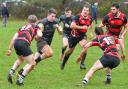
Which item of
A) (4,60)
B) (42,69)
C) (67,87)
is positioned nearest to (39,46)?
(42,69)

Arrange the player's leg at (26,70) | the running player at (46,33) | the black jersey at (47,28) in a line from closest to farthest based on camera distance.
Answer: the player's leg at (26,70) → the running player at (46,33) → the black jersey at (47,28)

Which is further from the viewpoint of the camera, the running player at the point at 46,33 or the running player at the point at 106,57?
the running player at the point at 46,33

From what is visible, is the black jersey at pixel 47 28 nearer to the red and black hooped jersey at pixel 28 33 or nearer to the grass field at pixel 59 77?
the grass field at pixel 59 77

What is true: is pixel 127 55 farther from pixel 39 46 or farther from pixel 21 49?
pixel 21 49

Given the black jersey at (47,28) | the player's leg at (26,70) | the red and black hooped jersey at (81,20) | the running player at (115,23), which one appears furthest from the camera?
the red and black hooped jersey at (81,20)

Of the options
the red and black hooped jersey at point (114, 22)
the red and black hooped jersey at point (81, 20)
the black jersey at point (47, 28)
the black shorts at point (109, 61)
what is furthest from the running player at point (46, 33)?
the black shorts at point (109, 61)

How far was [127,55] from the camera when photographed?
1912 cm

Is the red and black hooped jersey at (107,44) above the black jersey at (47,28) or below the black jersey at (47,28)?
above

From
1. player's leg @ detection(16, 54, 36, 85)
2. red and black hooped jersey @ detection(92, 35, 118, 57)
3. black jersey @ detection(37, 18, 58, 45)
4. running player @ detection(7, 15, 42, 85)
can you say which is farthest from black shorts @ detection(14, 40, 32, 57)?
black jersey @ detection(37, 18, 58, 45)

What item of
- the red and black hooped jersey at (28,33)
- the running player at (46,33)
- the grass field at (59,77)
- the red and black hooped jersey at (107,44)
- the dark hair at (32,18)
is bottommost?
the grass field at (59,77)

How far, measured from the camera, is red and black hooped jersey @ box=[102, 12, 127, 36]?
14.2 metres

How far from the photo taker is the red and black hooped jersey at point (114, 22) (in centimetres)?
1423

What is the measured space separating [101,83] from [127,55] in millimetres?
6952

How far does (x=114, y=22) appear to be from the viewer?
14.2 m
